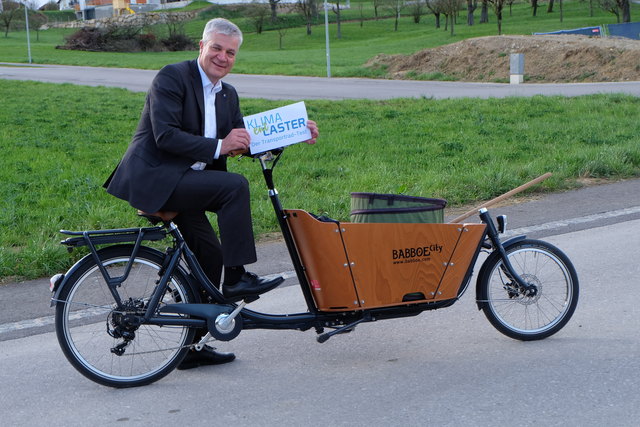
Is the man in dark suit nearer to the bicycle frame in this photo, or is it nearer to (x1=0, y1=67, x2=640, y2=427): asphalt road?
the bicycle frame

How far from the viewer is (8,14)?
291 ft

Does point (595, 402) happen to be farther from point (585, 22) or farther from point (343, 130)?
point (585, 22)

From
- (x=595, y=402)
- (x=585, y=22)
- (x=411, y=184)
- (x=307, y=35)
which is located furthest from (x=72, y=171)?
(x=307, y=35)

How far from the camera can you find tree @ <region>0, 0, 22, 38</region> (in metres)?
87.8

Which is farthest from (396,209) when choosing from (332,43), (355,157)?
(332,43)

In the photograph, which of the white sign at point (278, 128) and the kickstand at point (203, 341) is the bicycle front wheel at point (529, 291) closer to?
the white sign at point (278, 128)

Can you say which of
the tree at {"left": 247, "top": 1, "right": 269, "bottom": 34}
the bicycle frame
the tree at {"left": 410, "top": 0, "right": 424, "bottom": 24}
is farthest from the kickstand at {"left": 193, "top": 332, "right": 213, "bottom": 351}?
the tree at {"left": 410, "top": 0, "right": 424, "bottom": 24}

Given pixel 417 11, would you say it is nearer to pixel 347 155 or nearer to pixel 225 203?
pixel 347 155

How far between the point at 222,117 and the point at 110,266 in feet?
3.21

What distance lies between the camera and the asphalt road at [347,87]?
22656 millimetres

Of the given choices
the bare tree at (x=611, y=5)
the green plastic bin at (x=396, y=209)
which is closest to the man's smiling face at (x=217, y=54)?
the green plastic bin at (x=396, y=209)

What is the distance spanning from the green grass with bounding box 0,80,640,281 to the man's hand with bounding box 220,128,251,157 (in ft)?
9.66

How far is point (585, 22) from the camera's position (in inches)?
2552

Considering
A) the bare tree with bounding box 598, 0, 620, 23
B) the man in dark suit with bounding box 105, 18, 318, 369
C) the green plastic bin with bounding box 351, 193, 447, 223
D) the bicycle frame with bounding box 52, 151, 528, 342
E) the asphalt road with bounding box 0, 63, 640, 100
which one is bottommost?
the asphalt road with bounding box 0, 63, 640, 100
